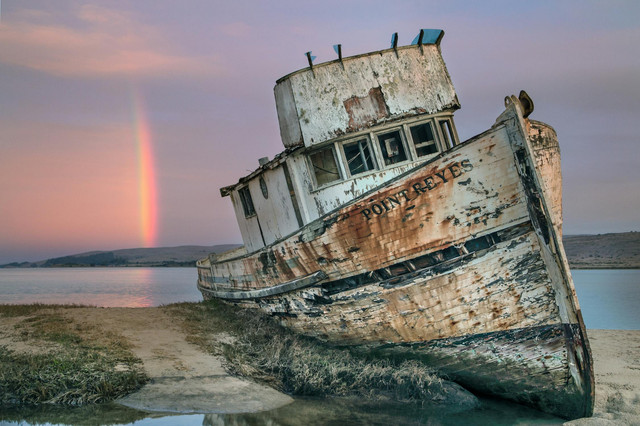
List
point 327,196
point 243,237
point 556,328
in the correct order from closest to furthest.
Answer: point 556,328
point 327,196
point 243,237

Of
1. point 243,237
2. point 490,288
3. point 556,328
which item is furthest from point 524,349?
point 243,237

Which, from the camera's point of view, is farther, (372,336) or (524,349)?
(372,336)

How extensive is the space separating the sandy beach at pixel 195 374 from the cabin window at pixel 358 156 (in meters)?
3.51

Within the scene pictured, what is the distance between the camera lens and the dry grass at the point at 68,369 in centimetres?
602

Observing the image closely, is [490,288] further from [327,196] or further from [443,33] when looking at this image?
[443,33]

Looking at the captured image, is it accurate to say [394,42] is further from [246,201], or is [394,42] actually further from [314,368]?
[314,368]

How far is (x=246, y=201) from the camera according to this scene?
34.8ft

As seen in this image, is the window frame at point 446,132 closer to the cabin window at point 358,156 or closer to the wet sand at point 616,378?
the cabin window at point 358,156

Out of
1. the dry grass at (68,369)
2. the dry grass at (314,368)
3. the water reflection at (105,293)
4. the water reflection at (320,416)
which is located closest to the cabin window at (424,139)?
the dry grass at (314,368)

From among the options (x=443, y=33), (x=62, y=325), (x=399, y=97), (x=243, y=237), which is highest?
(x=443, y=33)

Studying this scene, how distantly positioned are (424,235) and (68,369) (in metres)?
4.71

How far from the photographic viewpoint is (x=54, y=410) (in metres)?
5.75

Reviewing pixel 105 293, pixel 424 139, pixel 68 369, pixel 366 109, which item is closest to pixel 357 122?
pixel 366 109

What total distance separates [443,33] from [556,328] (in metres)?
5.23
